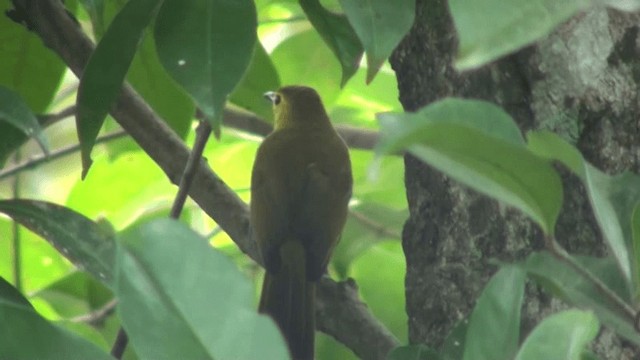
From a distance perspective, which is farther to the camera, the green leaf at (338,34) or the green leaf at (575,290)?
the green leaf at (338,34)

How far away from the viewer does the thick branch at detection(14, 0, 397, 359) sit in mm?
1835

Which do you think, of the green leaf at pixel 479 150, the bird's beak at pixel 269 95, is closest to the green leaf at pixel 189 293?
the green leaf at pixel 479 150

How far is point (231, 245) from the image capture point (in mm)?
2492

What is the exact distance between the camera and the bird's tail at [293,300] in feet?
7.06

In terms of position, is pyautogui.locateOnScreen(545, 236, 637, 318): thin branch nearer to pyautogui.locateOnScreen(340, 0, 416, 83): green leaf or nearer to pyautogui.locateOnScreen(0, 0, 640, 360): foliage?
pyautogui.locateOnScreen(0, 0, 640, 360): foliage

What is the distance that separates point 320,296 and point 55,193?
10.6 ft

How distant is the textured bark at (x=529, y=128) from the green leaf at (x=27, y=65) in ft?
1.98

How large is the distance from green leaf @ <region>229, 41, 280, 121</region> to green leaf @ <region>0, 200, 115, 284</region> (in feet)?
2.11

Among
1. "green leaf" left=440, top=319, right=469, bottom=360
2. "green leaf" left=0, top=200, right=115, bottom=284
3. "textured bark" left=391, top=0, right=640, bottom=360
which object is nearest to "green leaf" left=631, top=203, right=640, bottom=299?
"green leaf" left=440, top=319, right=469, bottom=360

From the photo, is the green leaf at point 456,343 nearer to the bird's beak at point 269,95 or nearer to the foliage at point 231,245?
the foliage at point 231,245

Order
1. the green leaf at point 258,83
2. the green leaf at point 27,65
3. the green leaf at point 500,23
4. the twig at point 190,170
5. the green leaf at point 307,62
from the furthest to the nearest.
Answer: the green leaf at point 307,62 < the green leaf at point 258,83 < the green leaf at point 27,65 < the twig at point 190,170 < the green leaf at point 500,23

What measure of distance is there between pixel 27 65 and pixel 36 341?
0.90 meters

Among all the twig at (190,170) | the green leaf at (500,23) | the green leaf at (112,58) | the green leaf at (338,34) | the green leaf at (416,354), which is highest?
the green leaf at (500,23)

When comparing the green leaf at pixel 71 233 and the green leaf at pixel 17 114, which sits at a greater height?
the green leaf at pixel 17 114
